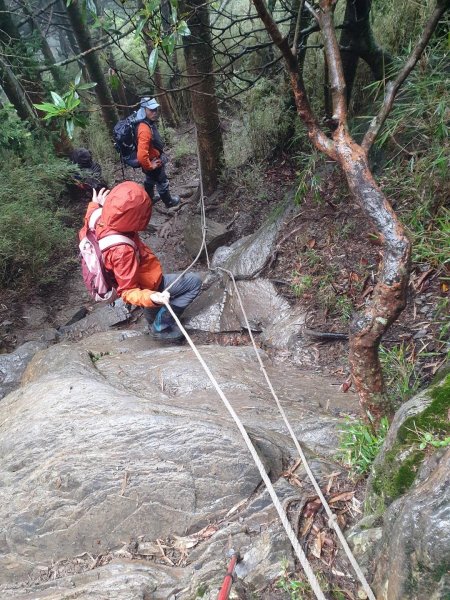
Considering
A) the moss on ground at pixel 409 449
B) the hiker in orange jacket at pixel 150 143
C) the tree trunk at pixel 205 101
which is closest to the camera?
the moss on ground at pixel 409 449

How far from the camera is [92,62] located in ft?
32.5

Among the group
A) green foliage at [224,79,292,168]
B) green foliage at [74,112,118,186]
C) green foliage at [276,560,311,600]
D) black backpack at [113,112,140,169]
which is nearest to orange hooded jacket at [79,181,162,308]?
green foliage at [276,560,311,600]

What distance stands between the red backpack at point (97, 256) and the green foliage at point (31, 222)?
318 cm

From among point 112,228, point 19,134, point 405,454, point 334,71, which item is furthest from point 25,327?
point 405,454

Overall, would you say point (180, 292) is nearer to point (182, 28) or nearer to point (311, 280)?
point (311, 280)

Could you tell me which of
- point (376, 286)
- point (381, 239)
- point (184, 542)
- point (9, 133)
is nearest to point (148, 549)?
point (184, 542)

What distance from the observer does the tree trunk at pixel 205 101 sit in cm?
624

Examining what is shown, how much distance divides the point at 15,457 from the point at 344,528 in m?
1.94

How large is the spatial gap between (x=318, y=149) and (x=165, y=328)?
8.80ft

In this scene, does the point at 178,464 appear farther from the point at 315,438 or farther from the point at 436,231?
the point at 436,231

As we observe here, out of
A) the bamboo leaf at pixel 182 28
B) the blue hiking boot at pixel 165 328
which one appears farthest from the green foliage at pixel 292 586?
the blue hiking boot at pixel 165 328

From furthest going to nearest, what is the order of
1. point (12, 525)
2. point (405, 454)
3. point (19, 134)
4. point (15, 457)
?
1. point (19, 134)
2. point (15, 457)
3. point (12, 525)
4. point (405, 454)

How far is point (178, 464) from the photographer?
2543 millimetres

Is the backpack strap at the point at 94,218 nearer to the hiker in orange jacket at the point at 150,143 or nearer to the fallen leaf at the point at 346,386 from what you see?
the fallen leaf at the point at 346,386
